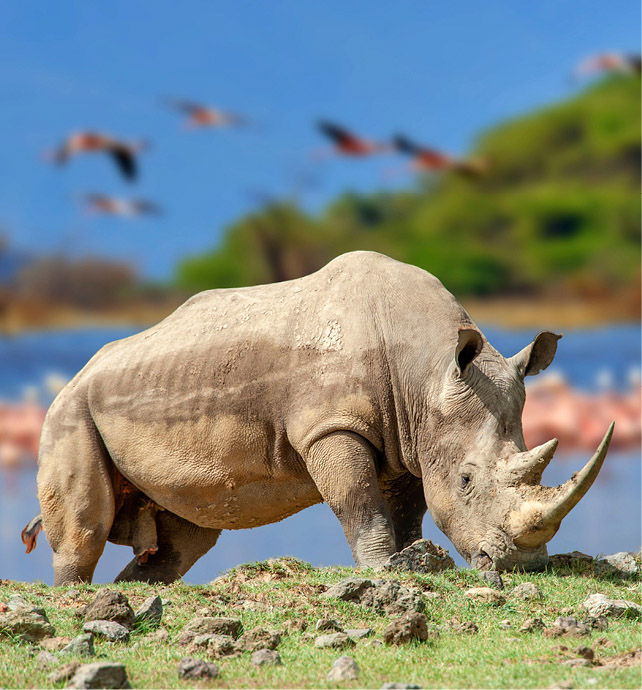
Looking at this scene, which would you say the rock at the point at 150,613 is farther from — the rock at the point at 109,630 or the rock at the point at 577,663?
the rock at the point at 577,663

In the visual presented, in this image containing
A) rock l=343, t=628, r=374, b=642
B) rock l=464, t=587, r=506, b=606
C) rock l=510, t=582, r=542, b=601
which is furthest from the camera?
rock l=510, t=582, r=542, b=601

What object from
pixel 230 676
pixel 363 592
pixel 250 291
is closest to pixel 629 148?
pixel 250 291

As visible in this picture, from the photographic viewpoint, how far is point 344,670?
481 cm

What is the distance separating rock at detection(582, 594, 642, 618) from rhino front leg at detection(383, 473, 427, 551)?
2.18 m

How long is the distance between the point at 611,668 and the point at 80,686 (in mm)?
2341

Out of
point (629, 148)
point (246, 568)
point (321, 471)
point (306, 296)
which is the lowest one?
point (246, 568)

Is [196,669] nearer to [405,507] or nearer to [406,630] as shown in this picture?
[406,630]

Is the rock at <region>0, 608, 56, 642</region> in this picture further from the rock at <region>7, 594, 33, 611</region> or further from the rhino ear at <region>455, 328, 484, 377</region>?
the rhino ear at <region>455, 328, 484, 377</region>

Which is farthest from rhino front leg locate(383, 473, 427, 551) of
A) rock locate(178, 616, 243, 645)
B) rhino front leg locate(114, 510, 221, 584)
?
rock locate(178, 616, 243, 645)

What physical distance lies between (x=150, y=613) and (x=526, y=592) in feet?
7.03

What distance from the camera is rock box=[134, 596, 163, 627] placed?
227 inches

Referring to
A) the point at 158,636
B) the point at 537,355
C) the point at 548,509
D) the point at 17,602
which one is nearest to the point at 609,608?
the point at 548,509

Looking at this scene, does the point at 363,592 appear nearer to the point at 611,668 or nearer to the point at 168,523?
the point at 611,668

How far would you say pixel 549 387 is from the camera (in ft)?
36.9
